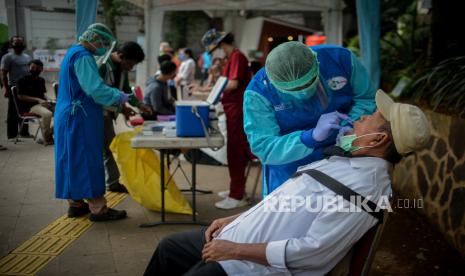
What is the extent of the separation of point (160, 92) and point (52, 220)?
2371mm

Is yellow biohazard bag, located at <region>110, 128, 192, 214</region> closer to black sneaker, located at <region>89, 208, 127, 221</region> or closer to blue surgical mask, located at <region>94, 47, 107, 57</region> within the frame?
black sneaker, located at <region>89, 208, 127, 221</region>

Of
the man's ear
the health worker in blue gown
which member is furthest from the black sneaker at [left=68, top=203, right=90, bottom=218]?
the man's ear

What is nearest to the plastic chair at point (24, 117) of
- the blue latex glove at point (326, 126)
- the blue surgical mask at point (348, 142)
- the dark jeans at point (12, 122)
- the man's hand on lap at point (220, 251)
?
the dark jeans at point (12, 122)

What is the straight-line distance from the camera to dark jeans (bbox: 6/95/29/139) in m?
2.56

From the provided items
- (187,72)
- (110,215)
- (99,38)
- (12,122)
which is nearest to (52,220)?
(110,215)

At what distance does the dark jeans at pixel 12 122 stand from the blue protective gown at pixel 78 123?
77 cm

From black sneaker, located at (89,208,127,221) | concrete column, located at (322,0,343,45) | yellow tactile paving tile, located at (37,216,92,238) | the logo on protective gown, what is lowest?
Result: yellow tactile paving tile, located at (37,216,92,238)

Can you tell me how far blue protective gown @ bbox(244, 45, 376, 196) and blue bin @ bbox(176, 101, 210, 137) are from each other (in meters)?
1.20

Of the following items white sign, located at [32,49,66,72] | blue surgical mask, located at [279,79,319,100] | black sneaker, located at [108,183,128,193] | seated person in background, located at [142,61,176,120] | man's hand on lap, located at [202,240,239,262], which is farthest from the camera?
seated person in background, located at [142,61,176,120]

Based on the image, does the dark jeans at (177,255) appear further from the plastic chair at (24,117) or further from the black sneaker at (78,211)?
the black sneaker at (78,211)

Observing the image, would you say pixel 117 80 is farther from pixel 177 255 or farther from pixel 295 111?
pixel 177 255

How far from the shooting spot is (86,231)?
3666mm

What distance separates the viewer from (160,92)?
571 cm

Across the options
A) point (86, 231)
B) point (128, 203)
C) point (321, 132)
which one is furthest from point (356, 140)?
point (128, 203)
